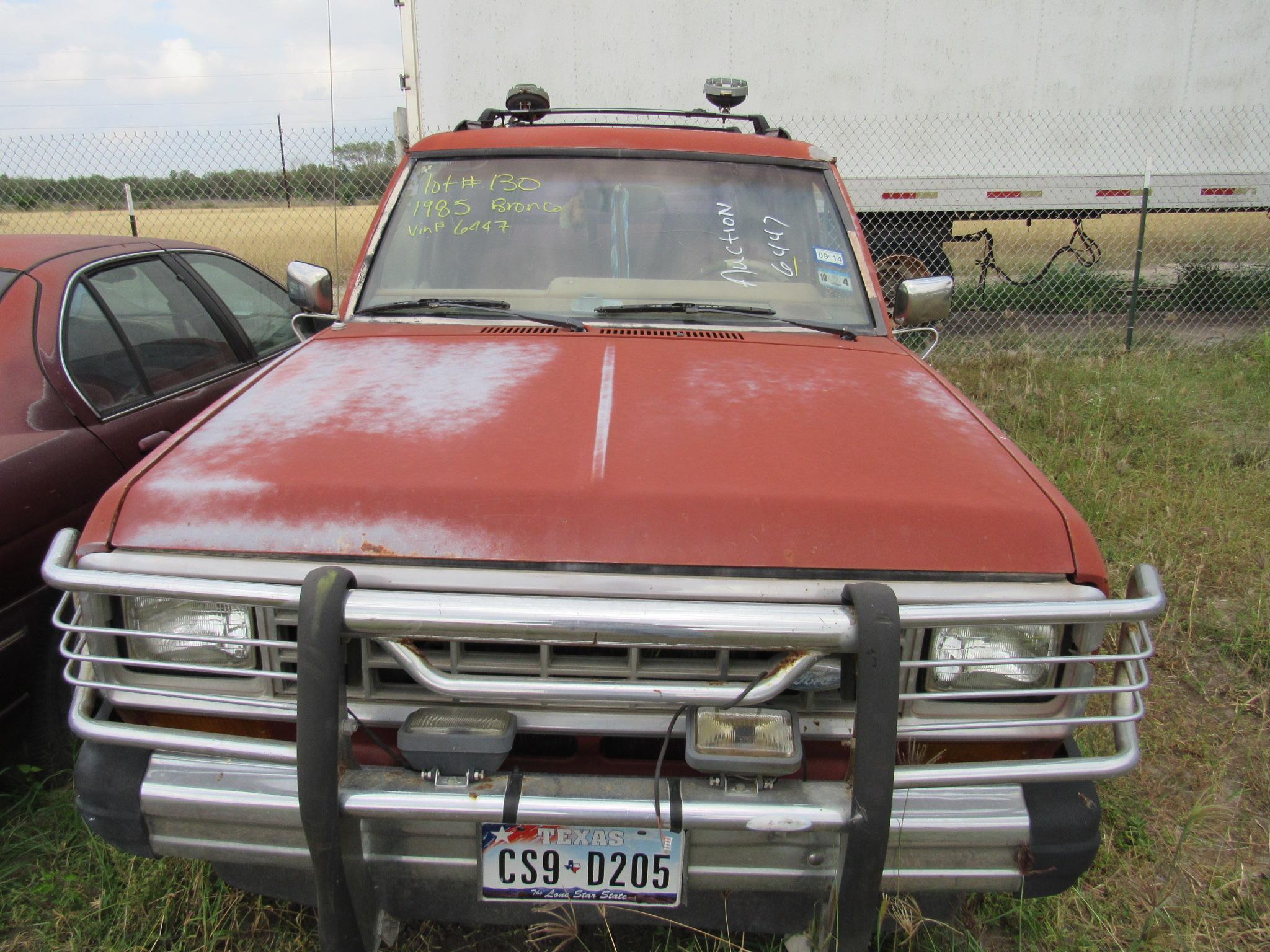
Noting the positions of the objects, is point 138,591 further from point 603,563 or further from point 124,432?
point 124,432

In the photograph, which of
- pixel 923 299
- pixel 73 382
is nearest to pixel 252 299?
pixel 73 382

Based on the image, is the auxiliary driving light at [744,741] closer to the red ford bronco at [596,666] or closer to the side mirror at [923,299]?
the red ford bronco at [596,666]

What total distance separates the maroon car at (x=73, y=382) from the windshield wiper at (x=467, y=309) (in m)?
0.83

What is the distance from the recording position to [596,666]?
68.6 inches

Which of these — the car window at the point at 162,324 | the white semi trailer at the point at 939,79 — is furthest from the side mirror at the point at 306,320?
the white semi trailer at the point at 939,79

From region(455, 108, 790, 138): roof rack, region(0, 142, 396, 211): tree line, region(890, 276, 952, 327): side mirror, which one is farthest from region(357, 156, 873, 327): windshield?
region(0, 142, 396, 211): tree line

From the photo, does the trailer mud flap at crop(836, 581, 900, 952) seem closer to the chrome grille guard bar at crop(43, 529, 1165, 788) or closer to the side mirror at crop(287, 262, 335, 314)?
the chrome grille guard bar at crop(43, 529, 1165, 788)

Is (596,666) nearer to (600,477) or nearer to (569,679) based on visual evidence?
(569,679)

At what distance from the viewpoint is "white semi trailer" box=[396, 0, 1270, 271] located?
28.0 feet

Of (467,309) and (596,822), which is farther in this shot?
(467,309)

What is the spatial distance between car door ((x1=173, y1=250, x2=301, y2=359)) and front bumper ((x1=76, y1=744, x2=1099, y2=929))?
2.86 m

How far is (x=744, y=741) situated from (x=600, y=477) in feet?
1.93

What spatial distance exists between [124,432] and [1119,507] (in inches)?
180

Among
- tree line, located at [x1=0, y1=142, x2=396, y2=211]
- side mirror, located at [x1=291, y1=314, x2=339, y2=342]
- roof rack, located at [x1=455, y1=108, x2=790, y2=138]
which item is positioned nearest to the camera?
side mirror, located at [x1=291, y1=314, x2=339, y2=342]
